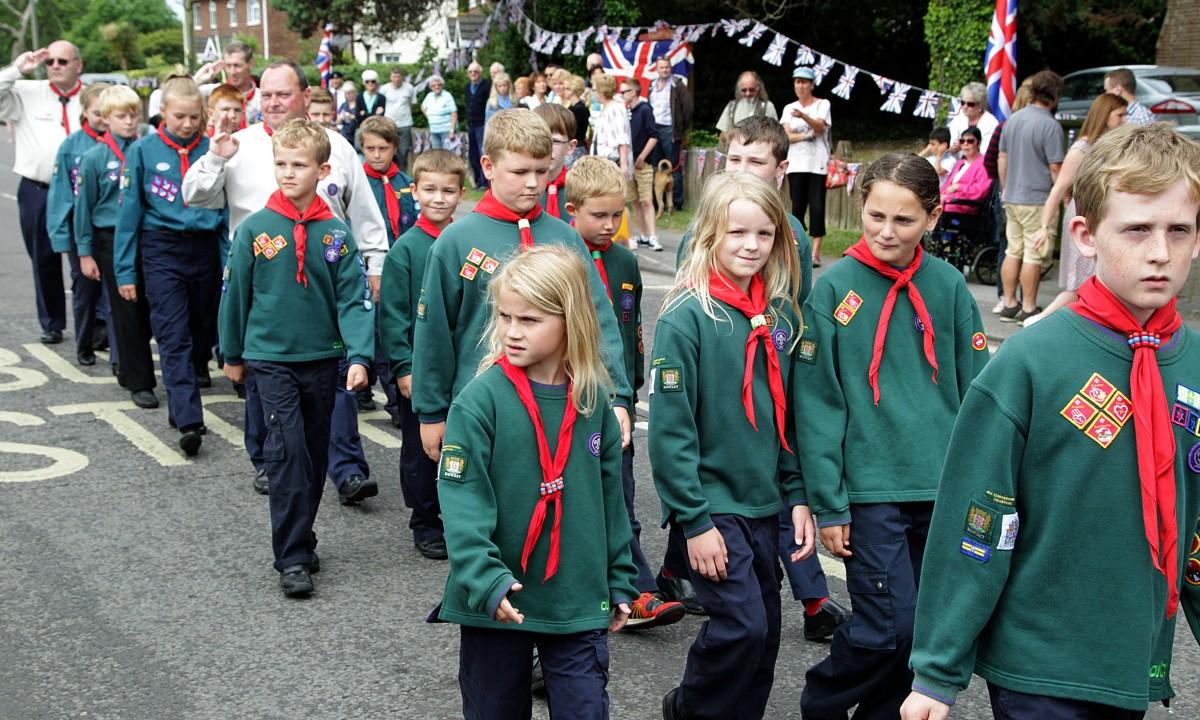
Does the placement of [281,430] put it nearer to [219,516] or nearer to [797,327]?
[219,516]

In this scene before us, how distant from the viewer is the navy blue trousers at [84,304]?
385 inches

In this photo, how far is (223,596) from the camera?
5.52 m

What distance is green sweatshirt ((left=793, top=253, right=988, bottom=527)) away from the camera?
3.88 meters

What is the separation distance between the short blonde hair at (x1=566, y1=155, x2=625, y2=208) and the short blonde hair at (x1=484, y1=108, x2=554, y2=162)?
1.18 ft

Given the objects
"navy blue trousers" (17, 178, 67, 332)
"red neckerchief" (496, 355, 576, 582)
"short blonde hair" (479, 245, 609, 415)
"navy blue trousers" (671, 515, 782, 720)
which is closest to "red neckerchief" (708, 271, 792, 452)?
"navy blue trousers" (671, 515, 782, 720)

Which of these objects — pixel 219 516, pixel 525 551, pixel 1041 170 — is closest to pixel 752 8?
pixel 1041 170

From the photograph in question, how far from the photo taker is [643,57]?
2383cm

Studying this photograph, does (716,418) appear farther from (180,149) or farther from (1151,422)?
(180,149)

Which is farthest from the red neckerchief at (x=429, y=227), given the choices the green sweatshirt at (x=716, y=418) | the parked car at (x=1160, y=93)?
the parked car at (x=1160, y=93)

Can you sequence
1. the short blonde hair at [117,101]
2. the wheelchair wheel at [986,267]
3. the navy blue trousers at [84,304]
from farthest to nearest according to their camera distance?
the wheelchair wheel at [986,267] < the navy blue trousers at [84,304] < the short blonde hair at [117,101]

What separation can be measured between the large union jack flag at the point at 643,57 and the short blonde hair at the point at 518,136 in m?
17.3

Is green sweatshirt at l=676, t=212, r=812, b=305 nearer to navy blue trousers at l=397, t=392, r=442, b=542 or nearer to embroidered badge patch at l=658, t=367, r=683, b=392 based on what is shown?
embroidered badge patch at l=658, t=367, r=683, b=392

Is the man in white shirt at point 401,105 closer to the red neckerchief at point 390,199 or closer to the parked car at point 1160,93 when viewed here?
the parked car at point 1160,93

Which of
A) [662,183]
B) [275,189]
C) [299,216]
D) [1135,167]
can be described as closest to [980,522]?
[1135,167]
